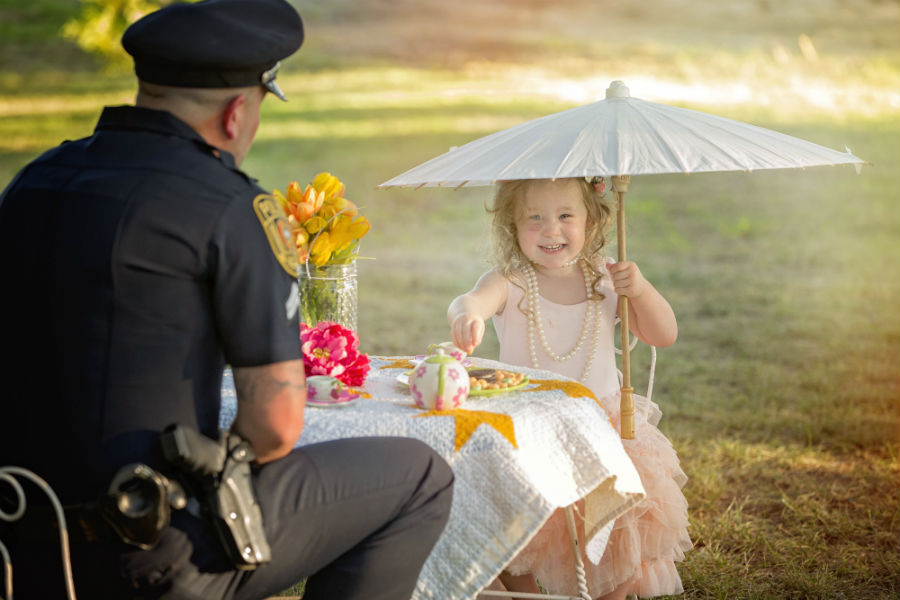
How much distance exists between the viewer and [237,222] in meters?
1.70

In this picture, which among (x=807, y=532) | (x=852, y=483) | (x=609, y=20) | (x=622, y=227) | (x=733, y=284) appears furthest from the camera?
(x=609, y=20)

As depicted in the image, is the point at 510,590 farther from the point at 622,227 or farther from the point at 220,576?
the point at 220,576

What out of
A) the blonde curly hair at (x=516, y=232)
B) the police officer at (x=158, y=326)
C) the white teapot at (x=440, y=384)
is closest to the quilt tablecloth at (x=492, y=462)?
the white teapot at (x=440, y=384)

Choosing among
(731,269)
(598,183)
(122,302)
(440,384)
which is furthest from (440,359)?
(731,269)

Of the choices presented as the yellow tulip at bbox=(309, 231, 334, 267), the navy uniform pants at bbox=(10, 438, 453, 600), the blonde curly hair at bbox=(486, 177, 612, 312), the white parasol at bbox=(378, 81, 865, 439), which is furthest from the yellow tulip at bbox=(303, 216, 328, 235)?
the navy uniform pants at bbox=(10, 438, 453, 600)

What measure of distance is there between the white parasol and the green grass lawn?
140cm

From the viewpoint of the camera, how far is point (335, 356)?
244 centimetres

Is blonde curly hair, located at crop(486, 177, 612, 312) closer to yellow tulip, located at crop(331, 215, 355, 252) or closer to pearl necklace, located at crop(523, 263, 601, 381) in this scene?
pearl necklace, located at crop(523, 263, 601, 381)

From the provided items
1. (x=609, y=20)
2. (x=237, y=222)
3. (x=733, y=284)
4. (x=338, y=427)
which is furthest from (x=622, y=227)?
(x=609, y=20)

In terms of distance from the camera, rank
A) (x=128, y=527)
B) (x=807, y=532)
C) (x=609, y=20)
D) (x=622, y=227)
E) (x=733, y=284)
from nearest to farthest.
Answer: (x=128, y=527)
(x=622, y=227)
(x=807, y=532)
(x=733, y=284)
(x=609, y=20)

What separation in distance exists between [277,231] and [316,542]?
0.56 metres

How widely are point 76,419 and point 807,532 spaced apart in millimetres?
2882

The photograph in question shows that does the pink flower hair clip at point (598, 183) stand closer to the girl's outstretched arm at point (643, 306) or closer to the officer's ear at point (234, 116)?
the girl's outstretched arm at point (643, 306)

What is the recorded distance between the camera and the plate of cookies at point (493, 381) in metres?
2.36
